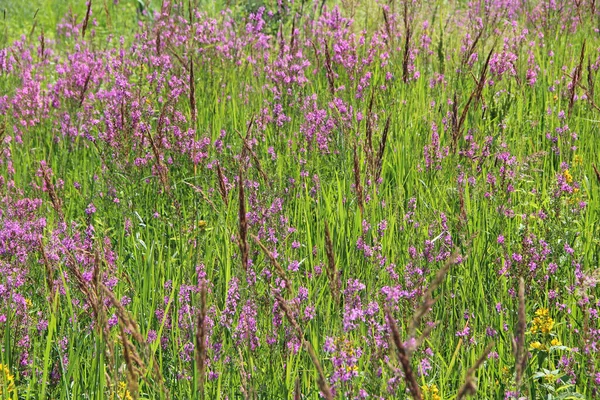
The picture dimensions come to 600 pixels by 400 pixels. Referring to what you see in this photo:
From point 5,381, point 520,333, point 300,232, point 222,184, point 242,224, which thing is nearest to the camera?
point 520,333

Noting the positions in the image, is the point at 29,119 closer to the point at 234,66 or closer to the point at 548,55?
the point at 234,66

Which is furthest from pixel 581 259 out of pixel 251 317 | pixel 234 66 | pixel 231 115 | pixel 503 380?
pixel 234 66

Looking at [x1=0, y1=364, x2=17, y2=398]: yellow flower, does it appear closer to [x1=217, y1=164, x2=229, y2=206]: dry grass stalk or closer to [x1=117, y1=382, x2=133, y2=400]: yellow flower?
[x1=117, y1=382, x2=133, y2=400]: yellow flower

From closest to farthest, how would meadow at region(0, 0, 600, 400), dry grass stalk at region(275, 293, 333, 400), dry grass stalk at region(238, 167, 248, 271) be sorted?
dry grass stalk at region(275, 293, 333, 400) → dry grass stalk at region(238, 167, 248, 271) → meadow at region(0, 0, 600, 400)

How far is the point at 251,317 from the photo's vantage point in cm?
221

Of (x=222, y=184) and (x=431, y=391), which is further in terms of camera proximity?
(x=222, y=184)

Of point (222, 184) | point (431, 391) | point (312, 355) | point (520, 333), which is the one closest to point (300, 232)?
point (222, 184)

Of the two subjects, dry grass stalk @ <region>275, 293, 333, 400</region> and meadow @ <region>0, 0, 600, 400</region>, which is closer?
dry grass stalk @ <region>275, 293, 333, 400</region>

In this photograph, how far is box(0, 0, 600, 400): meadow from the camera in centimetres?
212

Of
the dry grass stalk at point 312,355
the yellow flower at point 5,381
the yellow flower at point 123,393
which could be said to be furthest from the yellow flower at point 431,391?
the yellow flower at point 5,381

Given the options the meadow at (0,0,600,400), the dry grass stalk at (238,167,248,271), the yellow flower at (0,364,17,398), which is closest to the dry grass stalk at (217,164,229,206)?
the meadow at (0,0,600,400)

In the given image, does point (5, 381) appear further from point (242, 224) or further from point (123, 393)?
point (242, 224)

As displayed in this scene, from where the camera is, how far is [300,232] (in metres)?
3.12

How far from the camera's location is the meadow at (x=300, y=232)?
6.94 ft
